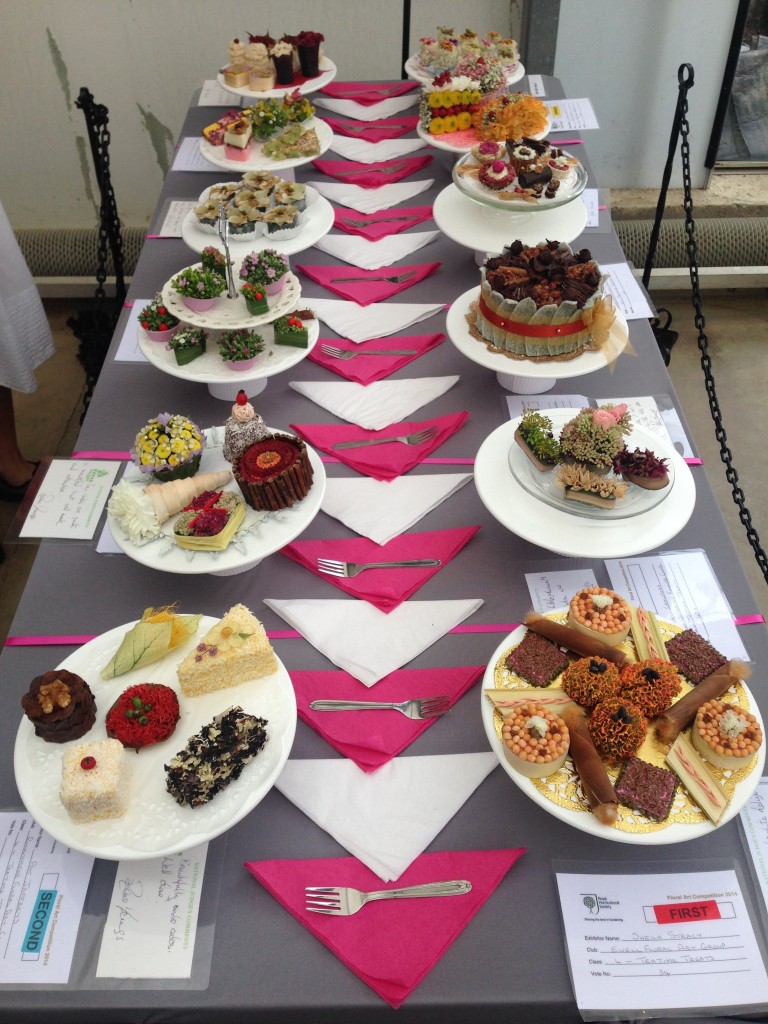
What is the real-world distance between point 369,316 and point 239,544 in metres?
1.02

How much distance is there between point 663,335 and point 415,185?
1.15 metres

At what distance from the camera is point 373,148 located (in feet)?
10.2

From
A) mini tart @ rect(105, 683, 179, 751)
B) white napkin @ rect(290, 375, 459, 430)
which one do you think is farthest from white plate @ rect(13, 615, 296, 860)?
white napkin @ rect(290, 375, 459, 430)

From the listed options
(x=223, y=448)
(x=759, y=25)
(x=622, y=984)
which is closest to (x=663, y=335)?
(x=759, y=25)

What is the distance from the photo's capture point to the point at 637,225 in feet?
13.0

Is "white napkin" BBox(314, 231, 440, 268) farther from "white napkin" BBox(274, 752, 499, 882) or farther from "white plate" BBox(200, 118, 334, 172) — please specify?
"white napkin" BBox(274, 752, 499, 882)

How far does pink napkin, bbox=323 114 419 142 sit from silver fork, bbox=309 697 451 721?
2353mm

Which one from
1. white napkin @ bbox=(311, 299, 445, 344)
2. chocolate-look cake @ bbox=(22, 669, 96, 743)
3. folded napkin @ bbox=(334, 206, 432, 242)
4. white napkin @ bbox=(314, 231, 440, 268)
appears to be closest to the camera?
chocolate-look cake @ bbox=(22, 669, 96, 743)

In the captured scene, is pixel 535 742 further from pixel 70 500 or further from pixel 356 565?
pixel 70 500

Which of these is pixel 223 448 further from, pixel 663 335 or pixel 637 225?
pixel 637 225

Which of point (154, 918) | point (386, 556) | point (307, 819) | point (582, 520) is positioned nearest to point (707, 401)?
point (582, 520)

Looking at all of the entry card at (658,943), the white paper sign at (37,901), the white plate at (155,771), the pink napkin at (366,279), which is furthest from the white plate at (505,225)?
the white paper sign at (37,901)

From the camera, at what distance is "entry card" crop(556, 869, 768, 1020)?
117cm

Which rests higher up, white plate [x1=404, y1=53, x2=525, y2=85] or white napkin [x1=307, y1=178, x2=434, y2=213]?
white plate [x1=404, y1=53, x2=525, y2=85]
